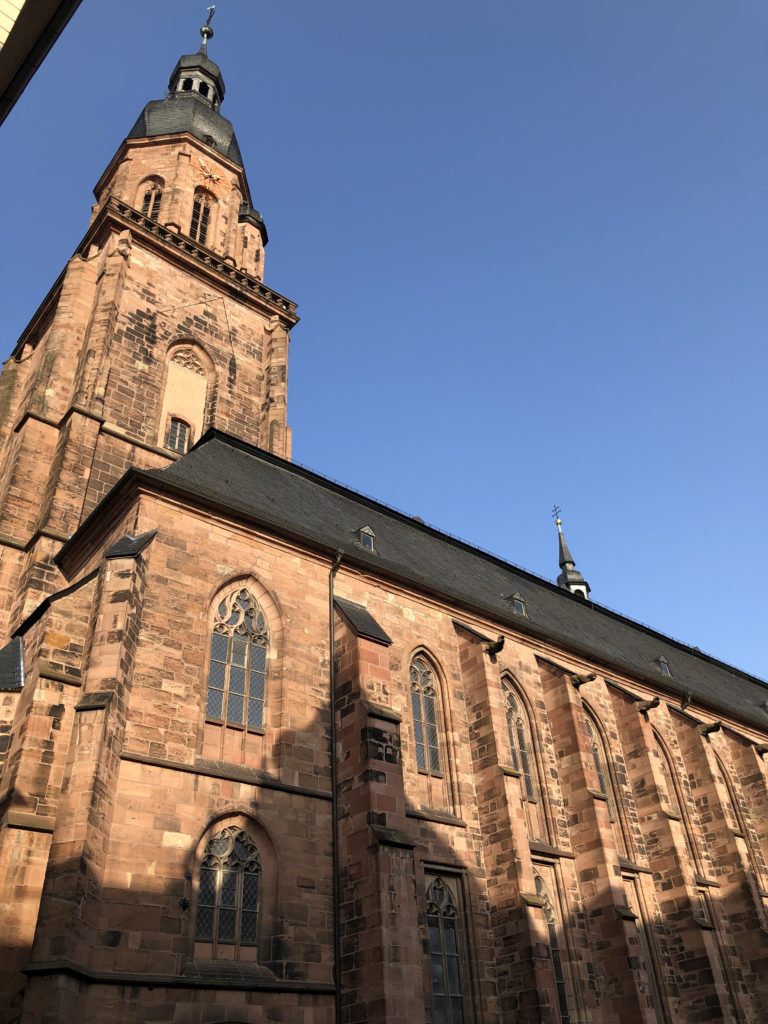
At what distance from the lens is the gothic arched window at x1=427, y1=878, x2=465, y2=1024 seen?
44.6 feet

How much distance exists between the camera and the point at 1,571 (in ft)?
58.9

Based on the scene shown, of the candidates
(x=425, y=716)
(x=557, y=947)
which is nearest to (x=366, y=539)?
(x=425, y=716)

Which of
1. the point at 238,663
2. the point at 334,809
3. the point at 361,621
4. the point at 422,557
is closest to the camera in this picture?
the point at 334,809

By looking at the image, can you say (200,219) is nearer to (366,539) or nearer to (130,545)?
(366,539)

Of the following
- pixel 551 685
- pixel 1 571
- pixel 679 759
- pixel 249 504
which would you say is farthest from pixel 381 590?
pixel 679 759

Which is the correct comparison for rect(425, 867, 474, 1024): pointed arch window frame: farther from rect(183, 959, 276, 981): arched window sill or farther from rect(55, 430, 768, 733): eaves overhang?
rect(55, 430, 768, 733): eaves overhang

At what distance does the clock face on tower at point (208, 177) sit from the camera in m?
29.5

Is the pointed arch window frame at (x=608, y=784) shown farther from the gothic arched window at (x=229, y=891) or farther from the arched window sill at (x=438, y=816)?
the gothic arched window at (x=229, y=891)

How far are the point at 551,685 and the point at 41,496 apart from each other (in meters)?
12.2

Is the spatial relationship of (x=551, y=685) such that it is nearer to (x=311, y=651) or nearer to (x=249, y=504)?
(x=311, y=651)

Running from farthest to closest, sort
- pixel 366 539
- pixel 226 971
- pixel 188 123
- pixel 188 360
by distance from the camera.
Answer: pixel 188 123 < pixel 188 360 < pixel 366 539 < pixel 226 971

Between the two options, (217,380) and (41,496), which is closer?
(41,496)

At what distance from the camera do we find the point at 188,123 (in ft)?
101

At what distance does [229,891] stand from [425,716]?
571cm
